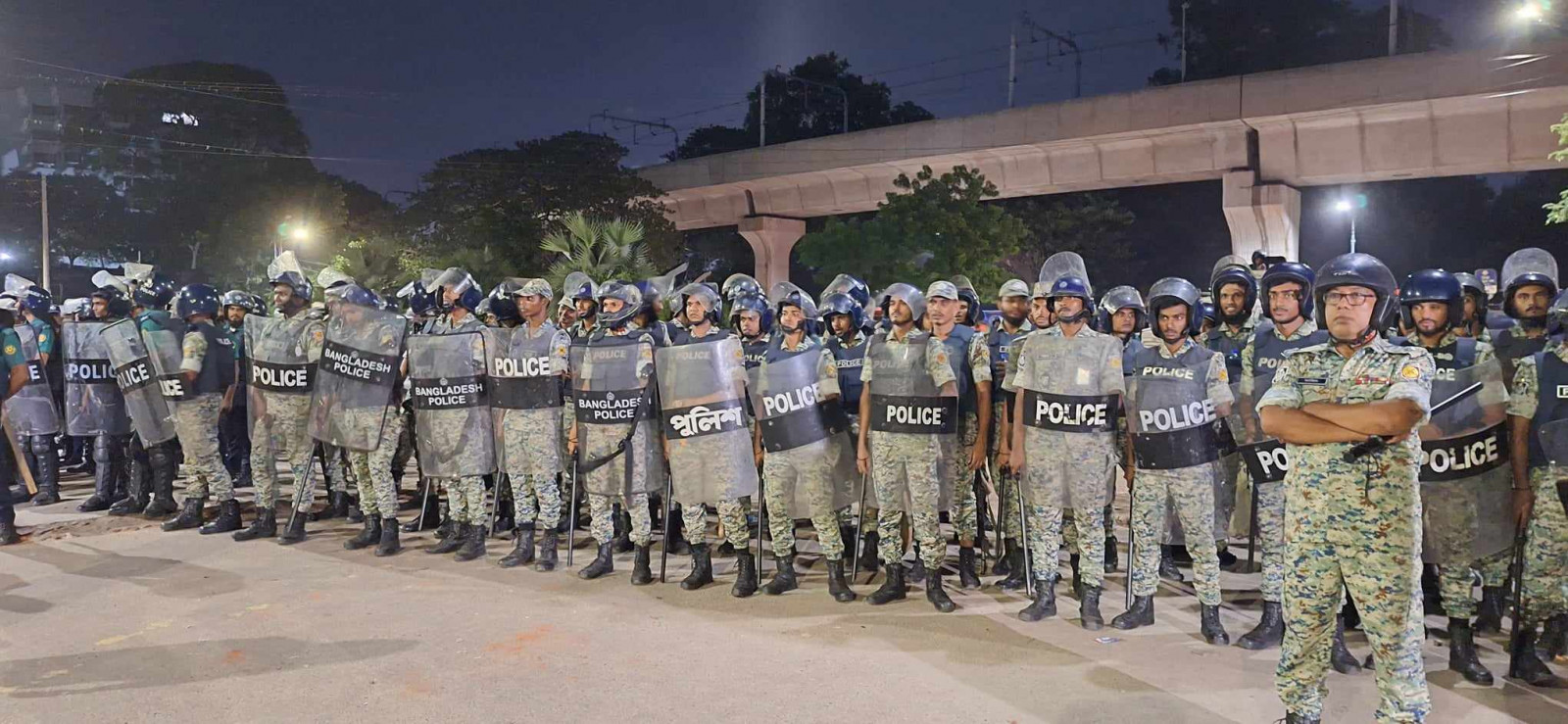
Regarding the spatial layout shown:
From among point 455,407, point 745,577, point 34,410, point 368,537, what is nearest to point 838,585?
point 745,577

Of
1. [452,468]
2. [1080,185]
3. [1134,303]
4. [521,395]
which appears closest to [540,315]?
[521,395]

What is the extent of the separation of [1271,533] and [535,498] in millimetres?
5616

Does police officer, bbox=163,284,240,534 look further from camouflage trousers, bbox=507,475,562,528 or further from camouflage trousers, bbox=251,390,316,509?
camouflage trousers, bbox=507,475,562,528

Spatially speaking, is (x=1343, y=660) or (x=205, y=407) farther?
(x=205, y=407)

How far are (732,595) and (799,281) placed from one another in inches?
1720

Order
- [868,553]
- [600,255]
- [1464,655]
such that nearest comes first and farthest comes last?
[1464,655] < [868,553] < [600,255]

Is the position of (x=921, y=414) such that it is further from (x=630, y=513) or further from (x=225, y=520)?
(x=225, y=520)

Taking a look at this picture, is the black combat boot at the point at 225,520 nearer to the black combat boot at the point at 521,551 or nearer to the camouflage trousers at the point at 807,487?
the black combat boot at the point at 521,551

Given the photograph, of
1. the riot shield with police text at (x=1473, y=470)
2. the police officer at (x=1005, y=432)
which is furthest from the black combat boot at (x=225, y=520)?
the riot shield with police text at (x=1473, y=470)

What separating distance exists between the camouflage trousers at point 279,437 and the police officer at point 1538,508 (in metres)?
9.04

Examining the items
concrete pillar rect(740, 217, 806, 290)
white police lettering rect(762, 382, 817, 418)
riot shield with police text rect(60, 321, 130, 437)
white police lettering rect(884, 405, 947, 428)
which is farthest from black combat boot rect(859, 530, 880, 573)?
concrete pillar rect(740, 217, 806, 290)

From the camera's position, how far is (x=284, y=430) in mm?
9250

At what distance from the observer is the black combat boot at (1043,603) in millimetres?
6754

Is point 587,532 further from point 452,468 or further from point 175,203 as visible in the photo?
point 175,203
